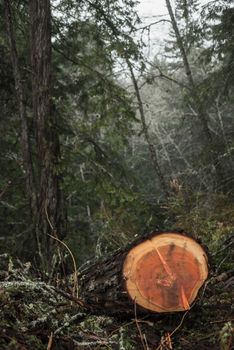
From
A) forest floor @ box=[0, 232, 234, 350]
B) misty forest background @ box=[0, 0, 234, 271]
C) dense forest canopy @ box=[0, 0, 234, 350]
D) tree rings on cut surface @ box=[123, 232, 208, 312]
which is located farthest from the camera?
misty forest background @ box=[0, 0, 234, 271]

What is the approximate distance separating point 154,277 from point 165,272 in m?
0.08

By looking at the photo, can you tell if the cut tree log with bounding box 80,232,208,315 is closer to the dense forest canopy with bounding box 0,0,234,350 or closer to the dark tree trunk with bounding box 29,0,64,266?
the dense forest canopy with bounding box 0,0,234,350

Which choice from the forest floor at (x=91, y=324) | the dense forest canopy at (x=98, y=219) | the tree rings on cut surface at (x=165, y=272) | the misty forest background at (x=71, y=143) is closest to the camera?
the forest floor at (x=91, y=324)

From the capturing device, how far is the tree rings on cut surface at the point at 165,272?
318cm

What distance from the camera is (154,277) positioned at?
3.22 m

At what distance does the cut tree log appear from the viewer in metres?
3.18

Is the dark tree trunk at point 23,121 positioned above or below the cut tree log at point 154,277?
above

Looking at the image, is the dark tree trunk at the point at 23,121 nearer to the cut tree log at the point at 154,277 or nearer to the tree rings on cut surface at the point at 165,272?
the cut tree log at the point at 154,277

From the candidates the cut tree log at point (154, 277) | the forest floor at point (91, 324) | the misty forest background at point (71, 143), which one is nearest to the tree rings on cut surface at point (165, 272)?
the cut tree log at point (154, 277)

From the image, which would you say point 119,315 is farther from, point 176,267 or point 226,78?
point 226,78

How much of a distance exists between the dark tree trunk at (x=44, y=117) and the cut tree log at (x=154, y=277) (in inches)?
123

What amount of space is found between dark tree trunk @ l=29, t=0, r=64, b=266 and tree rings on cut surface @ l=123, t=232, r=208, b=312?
10.6 feet

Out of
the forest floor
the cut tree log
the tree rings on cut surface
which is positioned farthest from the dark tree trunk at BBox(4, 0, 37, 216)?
the tree rings on cut surface

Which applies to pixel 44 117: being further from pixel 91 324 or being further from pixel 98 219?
Result: pixel 91 324
